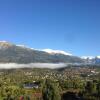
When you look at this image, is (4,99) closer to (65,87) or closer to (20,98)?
(20,98)

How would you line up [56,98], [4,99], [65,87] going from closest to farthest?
[56,98]
[4,99]
[65,87]

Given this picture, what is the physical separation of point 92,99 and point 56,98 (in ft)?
44.1

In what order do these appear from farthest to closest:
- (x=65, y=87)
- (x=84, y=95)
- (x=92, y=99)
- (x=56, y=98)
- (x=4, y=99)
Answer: (x=65, y=87), (x=84, y=95), (x=4, y=99), (x=92, y=99), (x=56, y=98)

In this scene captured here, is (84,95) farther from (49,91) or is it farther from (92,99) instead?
(49,91)

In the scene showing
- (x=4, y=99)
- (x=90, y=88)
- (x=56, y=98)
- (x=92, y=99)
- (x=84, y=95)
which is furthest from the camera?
(x=90, y=88)

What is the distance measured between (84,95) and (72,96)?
6020mm

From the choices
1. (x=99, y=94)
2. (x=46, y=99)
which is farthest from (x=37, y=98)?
(x=99, y=94)

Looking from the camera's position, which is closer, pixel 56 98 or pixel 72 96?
pixel 56 98

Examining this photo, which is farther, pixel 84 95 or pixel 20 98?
pixel 84 95

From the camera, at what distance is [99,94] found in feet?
319

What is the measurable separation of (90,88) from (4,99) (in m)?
36.9

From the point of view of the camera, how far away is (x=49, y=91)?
85312mm

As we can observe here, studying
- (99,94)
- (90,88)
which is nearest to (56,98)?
(99,94)

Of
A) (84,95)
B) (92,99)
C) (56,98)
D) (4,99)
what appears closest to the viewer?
(56,98)
